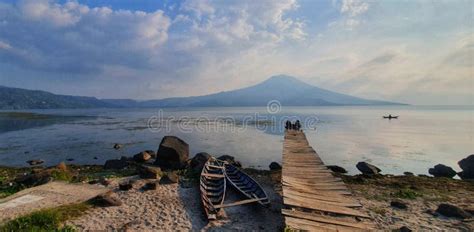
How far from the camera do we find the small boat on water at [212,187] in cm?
1171

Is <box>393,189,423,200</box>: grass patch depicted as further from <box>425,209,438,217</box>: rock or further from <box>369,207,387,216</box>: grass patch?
<box>369,207,387,216</box>: grass patch

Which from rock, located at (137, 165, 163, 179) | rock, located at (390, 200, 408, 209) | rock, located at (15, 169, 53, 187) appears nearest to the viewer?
rock, located at (390, 200, 408, 209)

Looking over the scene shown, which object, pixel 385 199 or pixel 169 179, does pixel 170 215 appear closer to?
pixel 169 179

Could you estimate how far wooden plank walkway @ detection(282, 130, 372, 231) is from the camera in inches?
347

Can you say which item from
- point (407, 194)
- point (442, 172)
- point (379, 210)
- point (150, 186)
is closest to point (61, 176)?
point (150, 186)

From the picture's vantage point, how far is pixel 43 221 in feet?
31.0

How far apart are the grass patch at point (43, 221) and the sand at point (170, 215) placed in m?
0.44

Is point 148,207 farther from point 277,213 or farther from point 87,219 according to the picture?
point 277,213

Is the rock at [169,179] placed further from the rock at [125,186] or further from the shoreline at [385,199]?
the rock at [125,186]

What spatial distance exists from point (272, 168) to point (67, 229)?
16512 millimetres

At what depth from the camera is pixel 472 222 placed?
36.8 ft

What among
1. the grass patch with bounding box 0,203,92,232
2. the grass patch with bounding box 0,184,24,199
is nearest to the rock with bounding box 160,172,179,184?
the grass patch with bounding box 0,203,92,232

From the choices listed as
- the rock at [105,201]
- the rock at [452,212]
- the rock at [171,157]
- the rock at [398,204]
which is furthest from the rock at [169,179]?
the rock at [452,212]

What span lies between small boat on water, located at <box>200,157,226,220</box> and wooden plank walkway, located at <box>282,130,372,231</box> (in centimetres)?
306
